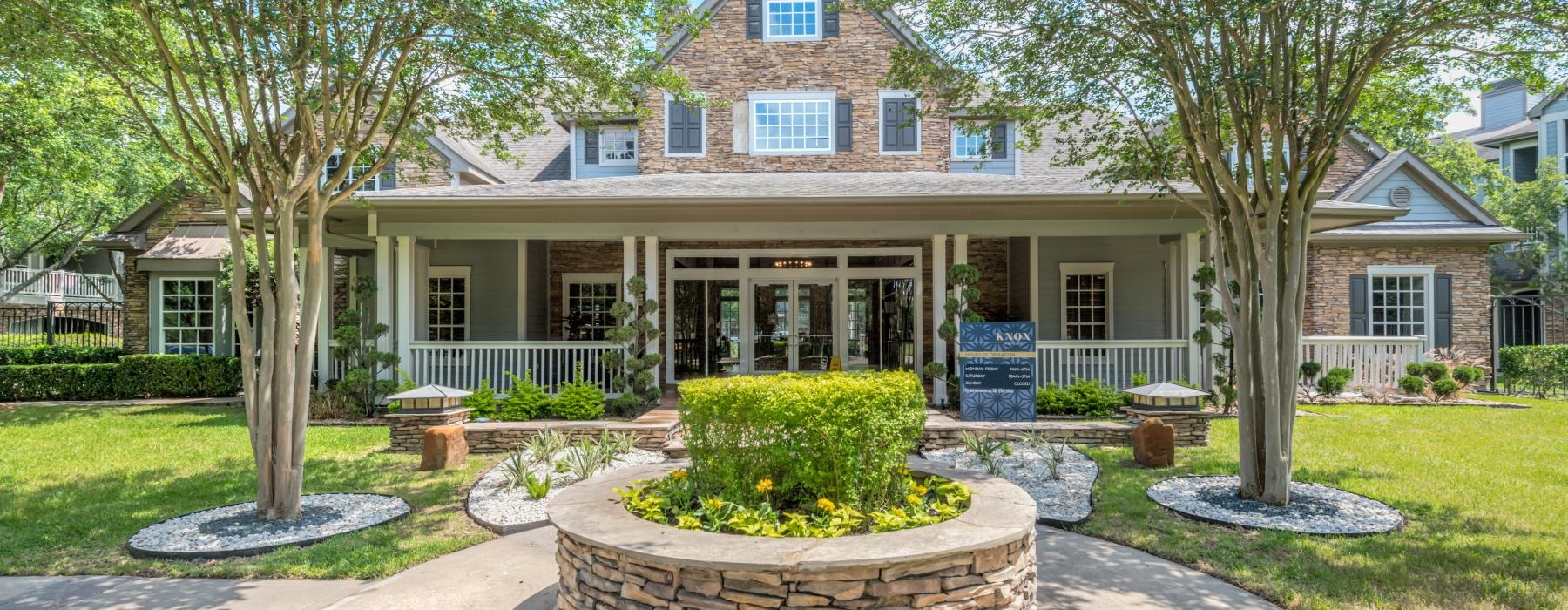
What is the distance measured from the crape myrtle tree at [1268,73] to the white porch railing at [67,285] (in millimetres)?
27924

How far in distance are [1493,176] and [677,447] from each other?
2141 centimetres

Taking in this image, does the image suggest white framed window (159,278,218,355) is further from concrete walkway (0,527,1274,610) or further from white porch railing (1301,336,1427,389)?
white porch railing (1301,336,1427,389)

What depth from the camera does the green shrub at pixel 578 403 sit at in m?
9.14

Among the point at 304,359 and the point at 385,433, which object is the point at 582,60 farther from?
the point at 385,433

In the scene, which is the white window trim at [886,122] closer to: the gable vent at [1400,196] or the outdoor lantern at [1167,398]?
the outdoor lantern at [1167,398]

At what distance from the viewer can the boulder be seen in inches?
289

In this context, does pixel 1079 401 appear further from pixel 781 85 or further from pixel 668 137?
pixel 668 137

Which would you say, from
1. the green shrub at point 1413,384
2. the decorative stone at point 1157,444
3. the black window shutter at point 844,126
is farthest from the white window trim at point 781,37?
the green shrub at point 1413,384

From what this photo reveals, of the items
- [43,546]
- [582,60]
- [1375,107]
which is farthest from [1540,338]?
[43,546]

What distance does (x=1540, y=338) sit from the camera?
16031mm

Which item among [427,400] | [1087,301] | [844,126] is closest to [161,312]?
[427,400]

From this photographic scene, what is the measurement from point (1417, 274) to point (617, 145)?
14289 mm

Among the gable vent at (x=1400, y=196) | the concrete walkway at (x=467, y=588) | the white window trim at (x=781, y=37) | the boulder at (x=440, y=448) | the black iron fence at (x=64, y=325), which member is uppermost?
the white window trim at (x=781, y=37)

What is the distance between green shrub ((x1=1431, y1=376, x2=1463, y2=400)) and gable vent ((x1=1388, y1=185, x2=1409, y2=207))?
15.0 feet
